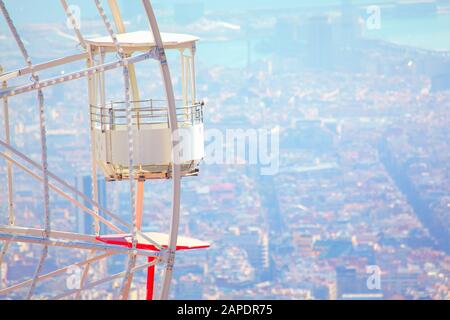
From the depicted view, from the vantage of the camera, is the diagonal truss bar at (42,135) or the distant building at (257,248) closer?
the diagonal truss bar at (42,135)

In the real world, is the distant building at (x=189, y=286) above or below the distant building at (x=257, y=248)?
below

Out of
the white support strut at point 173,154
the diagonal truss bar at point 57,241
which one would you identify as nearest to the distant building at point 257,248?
the diagonal truss bar at point 57,241

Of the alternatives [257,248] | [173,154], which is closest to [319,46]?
[257,248]

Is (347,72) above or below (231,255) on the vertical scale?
above

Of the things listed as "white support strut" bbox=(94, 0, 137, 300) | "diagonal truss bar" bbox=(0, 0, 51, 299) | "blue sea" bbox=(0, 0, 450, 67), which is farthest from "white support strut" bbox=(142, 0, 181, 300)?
"blue sea" bbox=(0, 0, 450, 67)

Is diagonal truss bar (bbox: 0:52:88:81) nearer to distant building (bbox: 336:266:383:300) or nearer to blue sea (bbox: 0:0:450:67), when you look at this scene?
distant building (bbox: 336:266:383:300)

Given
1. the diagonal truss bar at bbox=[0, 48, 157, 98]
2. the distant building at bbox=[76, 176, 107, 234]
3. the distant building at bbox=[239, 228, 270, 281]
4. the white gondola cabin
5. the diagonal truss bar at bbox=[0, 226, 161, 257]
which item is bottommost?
the distant building at bbox=[239, 228, 270, 281]

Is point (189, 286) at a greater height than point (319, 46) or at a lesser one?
lesser

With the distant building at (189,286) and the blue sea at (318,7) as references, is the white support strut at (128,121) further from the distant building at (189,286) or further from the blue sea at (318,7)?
the blue sea at (318,7)

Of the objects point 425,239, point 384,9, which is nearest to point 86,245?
point 425,239

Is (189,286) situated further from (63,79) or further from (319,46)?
(63,79)
